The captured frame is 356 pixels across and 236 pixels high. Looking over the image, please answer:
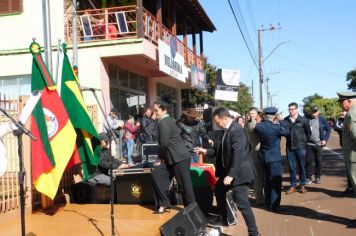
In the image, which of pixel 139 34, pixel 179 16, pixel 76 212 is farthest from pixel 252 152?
pixel 179 16

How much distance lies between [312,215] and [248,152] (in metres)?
2.10

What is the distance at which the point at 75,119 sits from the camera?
7.64 meters

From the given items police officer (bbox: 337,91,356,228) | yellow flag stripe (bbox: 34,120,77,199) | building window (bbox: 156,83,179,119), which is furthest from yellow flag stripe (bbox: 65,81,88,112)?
building window (bbox: 156,83,179,119)

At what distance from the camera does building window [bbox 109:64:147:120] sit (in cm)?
1609

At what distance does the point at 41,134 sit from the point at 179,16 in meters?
17.9

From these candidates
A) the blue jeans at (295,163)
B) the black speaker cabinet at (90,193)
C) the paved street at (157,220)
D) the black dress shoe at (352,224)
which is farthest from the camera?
the blue jeans at (295,163)

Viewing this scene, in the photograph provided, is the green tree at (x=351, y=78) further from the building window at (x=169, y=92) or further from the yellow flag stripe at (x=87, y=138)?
the yellow flag stripe at (x=87, y=138)

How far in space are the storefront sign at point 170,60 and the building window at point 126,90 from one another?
176cm

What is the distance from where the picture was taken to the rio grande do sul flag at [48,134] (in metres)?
6.84

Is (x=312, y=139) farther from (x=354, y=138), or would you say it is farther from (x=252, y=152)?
(x=354, y=138)

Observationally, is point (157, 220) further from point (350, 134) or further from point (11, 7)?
point (11, 7)

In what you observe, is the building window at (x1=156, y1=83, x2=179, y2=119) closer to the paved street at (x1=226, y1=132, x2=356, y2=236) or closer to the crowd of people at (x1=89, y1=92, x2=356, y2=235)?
the crowd of people at (x1=89, y1=92, x2=356, y2=235)

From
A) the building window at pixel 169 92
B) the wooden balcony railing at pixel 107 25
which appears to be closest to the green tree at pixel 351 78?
the building window at pixel 169 92

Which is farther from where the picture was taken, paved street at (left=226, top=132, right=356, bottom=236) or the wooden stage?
paved street at (left=226, top=132, right=356, bottom=236)
